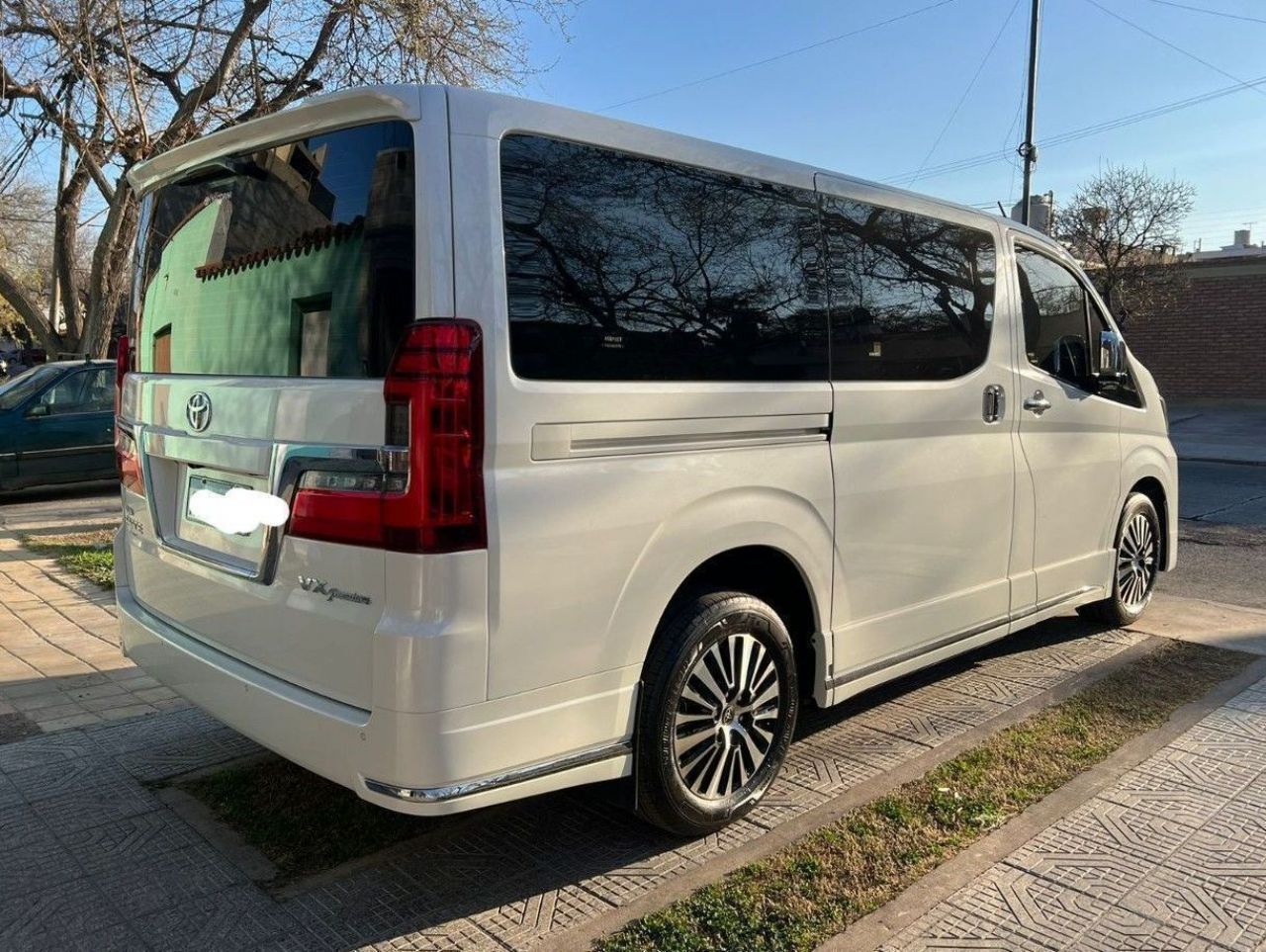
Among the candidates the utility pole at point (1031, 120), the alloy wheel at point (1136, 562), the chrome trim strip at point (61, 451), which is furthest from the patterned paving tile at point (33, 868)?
the utility pole at point (1031, 120)

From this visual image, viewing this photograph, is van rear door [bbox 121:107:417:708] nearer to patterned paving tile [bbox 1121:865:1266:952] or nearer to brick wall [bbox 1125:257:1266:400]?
patterned paving tile [bbox 1121:865:1266:952]

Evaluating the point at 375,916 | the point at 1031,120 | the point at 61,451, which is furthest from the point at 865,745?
the point at 1031,120

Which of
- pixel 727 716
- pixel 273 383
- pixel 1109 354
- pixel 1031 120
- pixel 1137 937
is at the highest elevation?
pixel 1031 120

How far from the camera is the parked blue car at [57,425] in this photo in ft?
36.5

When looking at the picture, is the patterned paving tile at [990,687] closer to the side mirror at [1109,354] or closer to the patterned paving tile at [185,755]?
the side mirror at [1109,354]

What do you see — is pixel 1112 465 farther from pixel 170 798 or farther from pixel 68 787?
pixel 68 787

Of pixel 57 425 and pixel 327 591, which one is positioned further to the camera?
pixel 57 425

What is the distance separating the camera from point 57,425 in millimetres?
11344

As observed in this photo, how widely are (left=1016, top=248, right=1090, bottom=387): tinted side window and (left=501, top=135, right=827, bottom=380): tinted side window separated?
1664 millimetres

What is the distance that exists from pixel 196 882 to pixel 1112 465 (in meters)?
4.80

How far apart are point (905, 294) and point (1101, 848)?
2.17 m

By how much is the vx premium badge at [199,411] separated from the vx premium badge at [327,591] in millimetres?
717

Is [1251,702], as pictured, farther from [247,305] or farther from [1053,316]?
[247,305]

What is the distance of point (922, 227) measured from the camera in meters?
4.25
